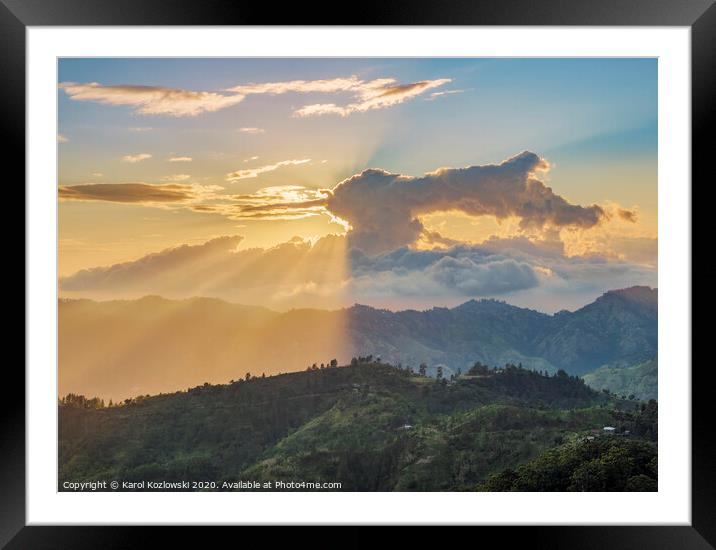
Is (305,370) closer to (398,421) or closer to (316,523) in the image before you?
(398,421)

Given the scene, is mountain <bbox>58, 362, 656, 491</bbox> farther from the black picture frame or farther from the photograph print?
the black picture frame

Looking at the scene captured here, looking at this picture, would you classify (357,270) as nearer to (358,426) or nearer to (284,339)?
(284,339)

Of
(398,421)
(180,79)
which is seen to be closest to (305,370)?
(398,421)

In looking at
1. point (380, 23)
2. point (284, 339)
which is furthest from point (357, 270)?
point (380, 23)

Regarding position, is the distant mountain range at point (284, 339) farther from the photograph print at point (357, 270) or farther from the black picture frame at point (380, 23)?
the black picture frame at point (380, 23)

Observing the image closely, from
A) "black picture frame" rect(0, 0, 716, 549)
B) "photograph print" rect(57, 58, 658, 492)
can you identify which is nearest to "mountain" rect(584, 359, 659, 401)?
"photograph print" rect(57, 58, 658, 492)
